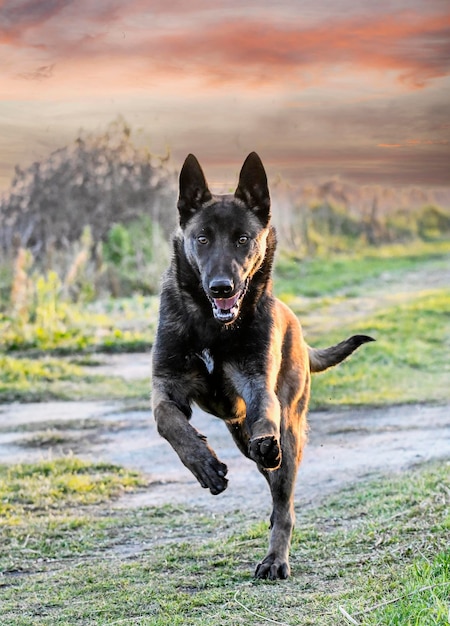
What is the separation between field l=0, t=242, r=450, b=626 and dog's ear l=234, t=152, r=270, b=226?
6.11ft

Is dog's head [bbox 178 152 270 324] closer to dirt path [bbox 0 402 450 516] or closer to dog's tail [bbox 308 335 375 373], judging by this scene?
dog's tail [bbox 308 335 375 373]

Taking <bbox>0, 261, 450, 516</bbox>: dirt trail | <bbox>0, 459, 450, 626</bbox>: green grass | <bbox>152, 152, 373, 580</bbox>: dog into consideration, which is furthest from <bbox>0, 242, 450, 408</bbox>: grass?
<bbox>152, 152, 373, 580</bbox>: dog

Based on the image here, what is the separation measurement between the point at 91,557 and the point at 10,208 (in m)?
11.8

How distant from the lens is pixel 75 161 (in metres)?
18.3

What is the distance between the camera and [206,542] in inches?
253

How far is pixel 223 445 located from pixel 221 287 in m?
4.58

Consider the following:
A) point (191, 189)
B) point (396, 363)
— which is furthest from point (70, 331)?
point (191, 189)

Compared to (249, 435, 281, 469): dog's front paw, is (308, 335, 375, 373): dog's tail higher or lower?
lower

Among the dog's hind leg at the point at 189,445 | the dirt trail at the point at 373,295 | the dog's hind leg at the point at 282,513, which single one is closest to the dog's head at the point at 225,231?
the dog's hind leg at the point at 189,445

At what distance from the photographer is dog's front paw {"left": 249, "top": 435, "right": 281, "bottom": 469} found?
15.0 feet

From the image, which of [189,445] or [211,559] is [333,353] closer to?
[211,559]

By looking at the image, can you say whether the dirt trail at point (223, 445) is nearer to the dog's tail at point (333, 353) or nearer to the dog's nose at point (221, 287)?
the dog's tail at point (333, 353)

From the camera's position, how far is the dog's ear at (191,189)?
5559mm

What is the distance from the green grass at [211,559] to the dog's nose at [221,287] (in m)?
1.44
